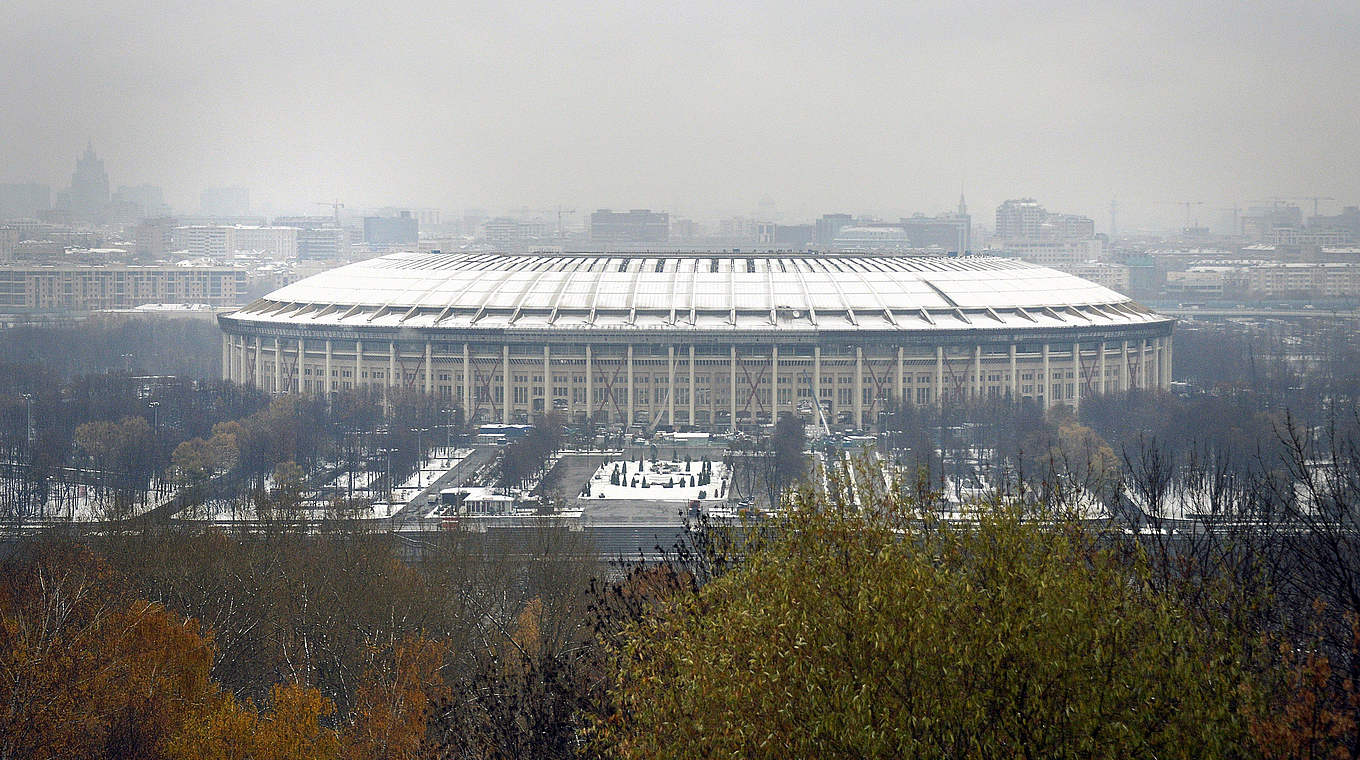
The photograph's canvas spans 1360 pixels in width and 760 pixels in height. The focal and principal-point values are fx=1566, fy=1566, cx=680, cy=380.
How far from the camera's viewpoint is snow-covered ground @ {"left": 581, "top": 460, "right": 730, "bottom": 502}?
40.8 metres

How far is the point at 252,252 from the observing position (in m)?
165

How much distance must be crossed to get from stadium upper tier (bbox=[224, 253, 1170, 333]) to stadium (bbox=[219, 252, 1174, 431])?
0.11 m

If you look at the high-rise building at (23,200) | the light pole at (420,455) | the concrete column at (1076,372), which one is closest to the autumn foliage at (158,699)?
the light pole at (420,455)

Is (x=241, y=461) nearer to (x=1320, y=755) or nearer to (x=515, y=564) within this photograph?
(x=515, y=564)

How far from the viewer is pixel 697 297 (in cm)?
5903

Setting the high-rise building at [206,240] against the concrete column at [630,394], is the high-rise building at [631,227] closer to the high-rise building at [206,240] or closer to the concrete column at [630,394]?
the high-rise building at [206,240]

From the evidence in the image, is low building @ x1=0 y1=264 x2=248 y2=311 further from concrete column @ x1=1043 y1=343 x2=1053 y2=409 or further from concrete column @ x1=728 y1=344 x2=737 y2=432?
concrete column @ x1=1043 y1=343 x2=1053 y2=409

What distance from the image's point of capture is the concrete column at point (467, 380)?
56469 mm

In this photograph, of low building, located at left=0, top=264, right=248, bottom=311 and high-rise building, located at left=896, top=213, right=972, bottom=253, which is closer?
low building, located at left=0, top=264, right=248, bottom=311

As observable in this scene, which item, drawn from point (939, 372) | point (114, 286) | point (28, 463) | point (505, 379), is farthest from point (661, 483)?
point (114, 286)

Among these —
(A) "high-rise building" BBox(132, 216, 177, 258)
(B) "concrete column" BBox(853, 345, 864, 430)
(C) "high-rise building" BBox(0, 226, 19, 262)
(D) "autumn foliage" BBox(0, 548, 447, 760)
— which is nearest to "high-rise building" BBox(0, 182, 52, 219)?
(C) "high-rise building" BBox(0, 226, 19, 262)

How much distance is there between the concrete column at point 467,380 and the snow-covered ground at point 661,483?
11.1m

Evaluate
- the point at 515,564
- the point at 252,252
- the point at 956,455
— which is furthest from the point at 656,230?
the point at 515,564

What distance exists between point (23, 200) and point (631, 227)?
2220 inches
